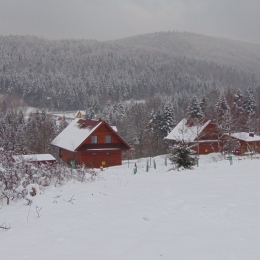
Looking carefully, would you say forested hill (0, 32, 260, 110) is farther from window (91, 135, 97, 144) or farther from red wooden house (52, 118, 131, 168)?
window (91, 135, 97, 144)

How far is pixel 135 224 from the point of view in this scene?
595 centimetres

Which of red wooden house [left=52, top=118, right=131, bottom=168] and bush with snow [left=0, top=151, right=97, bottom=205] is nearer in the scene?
bush with snow [left=0, top=151, right=97, bottom=205]

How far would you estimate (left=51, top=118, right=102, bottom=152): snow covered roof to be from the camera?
113 ft

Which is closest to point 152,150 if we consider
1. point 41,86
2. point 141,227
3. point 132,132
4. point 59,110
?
point 132,132

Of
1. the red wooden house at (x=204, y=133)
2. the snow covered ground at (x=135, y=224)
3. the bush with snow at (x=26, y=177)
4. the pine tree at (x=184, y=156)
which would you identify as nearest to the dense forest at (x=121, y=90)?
the red wooden house at (x=204, y=133)

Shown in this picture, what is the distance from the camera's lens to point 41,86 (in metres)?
130

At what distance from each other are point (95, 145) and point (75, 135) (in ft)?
9.65

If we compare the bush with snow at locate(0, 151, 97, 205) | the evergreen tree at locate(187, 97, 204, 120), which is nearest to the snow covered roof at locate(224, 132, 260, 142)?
the evergreen tree at locate(187, 97, 204, 120)

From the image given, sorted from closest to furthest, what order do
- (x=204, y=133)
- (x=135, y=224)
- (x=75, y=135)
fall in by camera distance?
(x=135, y=224) → (x=75, y=135) → (x=204, y=133)

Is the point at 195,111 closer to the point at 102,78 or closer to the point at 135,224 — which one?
the point at 135,224

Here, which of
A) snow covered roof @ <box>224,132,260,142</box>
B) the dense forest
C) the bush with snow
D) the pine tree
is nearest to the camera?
the bush with snow

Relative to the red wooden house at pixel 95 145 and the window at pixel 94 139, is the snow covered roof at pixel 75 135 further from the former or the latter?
the window at pixel 94 139

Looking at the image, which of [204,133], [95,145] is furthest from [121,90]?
[95,145]

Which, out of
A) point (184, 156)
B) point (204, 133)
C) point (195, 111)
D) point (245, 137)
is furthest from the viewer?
point (195, 111)
